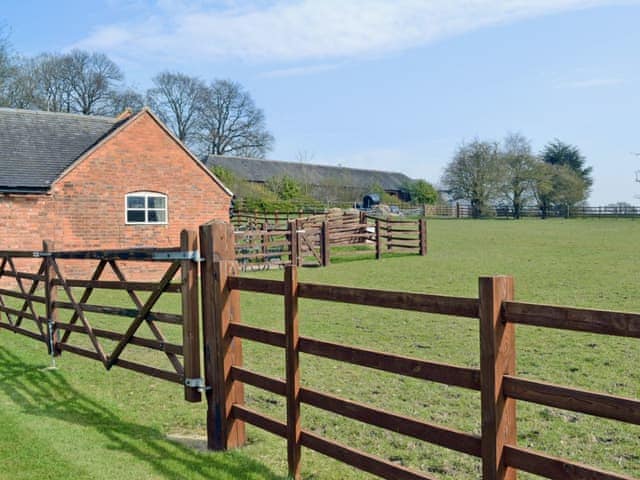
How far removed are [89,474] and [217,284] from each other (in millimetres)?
1598

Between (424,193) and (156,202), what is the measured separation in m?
54.6

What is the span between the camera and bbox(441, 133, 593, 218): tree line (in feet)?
205

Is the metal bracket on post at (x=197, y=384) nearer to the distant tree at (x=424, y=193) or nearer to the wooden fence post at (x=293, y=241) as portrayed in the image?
the wooden fence post at (x=293, y=241)

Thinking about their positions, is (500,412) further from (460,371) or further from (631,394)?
(631,394)

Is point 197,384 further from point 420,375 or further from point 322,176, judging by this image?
point 322,176

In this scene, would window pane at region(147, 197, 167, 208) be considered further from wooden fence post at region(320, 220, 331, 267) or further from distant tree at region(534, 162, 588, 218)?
distant tree at region(534, 162, 588, 218)

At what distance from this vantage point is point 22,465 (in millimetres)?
4363

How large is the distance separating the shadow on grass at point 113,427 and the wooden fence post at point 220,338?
0.63 ft

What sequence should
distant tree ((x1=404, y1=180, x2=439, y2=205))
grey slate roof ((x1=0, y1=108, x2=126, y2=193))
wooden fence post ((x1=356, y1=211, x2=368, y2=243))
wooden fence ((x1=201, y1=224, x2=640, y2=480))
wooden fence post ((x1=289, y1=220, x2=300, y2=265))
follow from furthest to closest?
distant tree ((x1=404, y1=180, x2=439, y2=205)) → wooden fence post ((x1=356, y1=211, x2=368, y2=243)) → wooden fence post ((x1=289, y1=220, x2=300, y2=265)) → grey slate roof ((x1=0, y1=108, x2=126, y2=193)) → wooden fence ((x1=201, y1=224, x2=640, y2=480))

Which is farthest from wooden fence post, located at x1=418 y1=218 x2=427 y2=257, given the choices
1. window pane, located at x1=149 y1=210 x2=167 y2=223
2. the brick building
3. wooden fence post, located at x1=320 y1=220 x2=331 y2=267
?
window pane, located at x1=149 y1=210 x2=167 y2=223

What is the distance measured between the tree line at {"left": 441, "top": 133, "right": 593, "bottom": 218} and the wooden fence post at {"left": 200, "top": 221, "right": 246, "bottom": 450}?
6046 cm

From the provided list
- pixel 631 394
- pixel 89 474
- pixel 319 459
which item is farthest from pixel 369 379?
pixel 89 474

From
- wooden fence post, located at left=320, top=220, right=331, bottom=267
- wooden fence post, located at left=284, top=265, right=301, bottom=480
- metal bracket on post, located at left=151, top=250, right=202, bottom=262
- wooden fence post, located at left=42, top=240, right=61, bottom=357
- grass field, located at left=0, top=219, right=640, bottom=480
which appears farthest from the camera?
wooden fence post, located at left=320, top=220, right=331, bottom=267

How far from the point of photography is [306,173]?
235 feet
